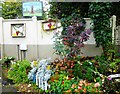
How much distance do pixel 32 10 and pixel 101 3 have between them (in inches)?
54.7

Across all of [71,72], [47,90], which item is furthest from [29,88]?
[71,72]

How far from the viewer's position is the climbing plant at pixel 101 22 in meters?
4.18

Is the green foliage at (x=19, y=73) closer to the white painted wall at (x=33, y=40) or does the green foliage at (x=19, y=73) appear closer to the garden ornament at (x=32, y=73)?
the garden ornament at (x=32, y=73)

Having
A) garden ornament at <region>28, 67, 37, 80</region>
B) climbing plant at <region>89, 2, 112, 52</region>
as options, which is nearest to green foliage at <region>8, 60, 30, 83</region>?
garden ornament at <region>28, 67, 37, 80</region>

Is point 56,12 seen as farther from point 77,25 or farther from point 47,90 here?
point 47,90

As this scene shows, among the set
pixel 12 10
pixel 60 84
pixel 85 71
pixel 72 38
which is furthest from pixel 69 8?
pixel 12 10

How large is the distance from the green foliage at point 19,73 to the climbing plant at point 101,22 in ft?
3.90

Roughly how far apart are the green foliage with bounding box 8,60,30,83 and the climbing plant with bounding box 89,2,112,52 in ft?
3.90

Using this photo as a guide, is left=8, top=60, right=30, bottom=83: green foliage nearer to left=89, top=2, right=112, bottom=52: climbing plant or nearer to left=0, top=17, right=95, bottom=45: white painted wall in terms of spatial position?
left=0, top=17, right=95, bottom=45: white painted wall

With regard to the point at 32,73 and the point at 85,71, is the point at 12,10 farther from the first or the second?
the point at 85,71

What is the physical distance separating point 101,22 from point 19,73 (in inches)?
57.7

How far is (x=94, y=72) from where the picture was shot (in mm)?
3543

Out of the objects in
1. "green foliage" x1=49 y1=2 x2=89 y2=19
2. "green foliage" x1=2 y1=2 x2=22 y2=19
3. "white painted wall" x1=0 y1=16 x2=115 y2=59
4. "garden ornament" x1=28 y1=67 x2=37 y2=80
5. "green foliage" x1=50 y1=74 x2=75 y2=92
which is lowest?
"green foliage" x1=50 y1=74 x2=75 y2=92

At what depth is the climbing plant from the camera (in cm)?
418
